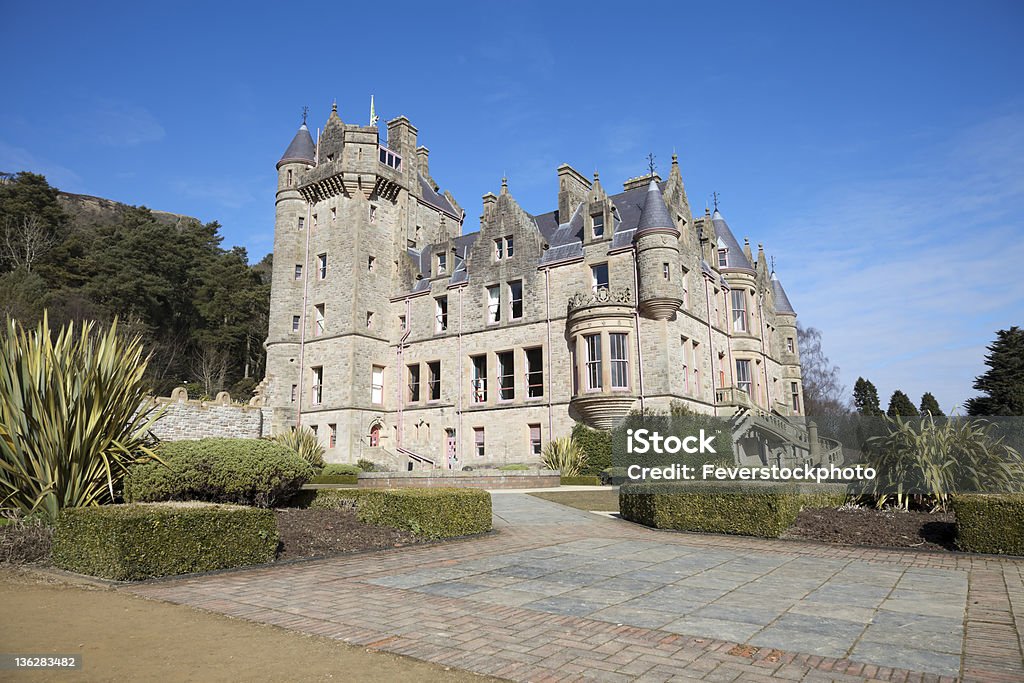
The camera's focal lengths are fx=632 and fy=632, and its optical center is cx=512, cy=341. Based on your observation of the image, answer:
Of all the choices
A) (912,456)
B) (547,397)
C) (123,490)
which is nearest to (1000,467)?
(912,456)

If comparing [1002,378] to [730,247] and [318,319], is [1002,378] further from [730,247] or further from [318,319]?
[318,319]

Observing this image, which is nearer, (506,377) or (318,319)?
(506,377)

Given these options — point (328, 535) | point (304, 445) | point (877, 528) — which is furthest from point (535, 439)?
point (328, 535)

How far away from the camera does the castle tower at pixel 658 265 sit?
2853 cm

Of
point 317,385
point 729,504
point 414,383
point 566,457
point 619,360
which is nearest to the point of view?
point 729,504

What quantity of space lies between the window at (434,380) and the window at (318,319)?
708 cm

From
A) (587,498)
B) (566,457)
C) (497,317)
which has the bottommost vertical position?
(587,498)

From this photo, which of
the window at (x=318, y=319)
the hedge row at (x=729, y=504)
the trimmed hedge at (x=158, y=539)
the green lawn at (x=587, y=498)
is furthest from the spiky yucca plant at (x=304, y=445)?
the trimmed hedge at (x=158, y=539)

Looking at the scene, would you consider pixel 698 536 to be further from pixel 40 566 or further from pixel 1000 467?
pixel 40 566

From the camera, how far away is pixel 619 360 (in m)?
29.3

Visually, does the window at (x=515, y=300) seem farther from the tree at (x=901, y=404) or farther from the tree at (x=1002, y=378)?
the tree at (x=901, y=404)

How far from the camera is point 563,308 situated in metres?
31.5

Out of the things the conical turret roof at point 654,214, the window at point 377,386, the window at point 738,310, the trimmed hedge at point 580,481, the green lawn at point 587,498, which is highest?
the conical turret roof at point 654,214

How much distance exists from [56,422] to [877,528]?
13675mm
